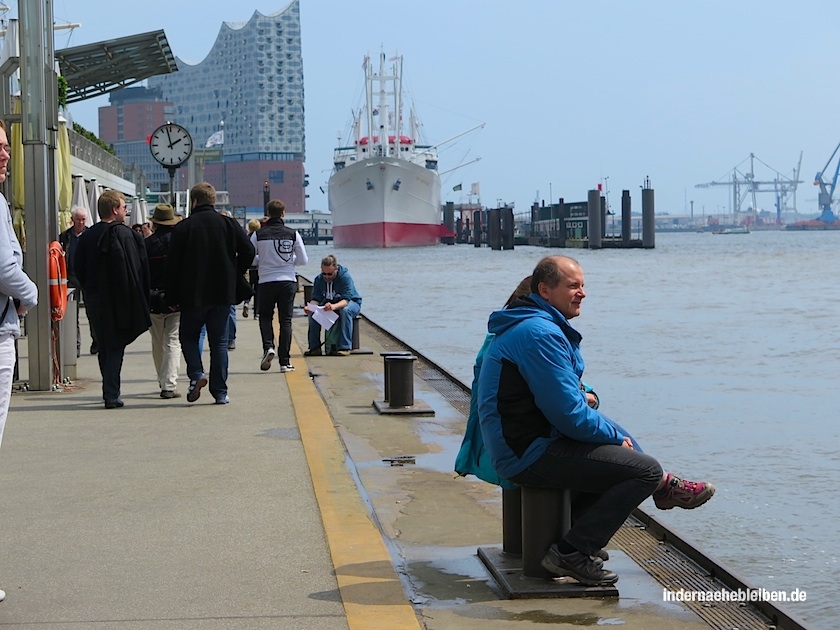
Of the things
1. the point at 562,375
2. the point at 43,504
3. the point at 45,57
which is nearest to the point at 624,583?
the point at 562,375

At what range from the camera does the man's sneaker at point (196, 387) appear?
35.0 ft

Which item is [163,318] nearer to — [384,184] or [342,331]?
[342,331]

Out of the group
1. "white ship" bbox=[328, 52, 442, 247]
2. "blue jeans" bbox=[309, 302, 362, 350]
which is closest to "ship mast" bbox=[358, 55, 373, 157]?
"white ship" bbox=[328, 52, 442, 247]

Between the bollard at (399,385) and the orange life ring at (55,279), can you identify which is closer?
the bollard at (399,385)

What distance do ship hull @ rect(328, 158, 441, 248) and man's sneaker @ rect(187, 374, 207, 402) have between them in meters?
90.6

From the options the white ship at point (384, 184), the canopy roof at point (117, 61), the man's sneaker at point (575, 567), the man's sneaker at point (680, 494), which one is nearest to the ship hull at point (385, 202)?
the white ship at point (384, 184)

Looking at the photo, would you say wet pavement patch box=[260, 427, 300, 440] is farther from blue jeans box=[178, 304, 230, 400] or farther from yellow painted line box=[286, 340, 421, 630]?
blue jeans box=[178, 304, 230, 400]

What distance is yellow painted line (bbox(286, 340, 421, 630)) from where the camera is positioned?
4965mm

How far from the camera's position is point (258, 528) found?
20.8 feet

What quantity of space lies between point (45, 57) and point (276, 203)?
2617 mm

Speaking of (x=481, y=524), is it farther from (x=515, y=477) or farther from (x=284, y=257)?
(x=284, y=257)

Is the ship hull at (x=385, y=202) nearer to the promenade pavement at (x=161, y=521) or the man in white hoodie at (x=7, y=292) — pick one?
the promenade pavement at (x=161, y=521)

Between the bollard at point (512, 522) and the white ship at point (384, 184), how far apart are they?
314 feet

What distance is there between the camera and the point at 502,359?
522 centimetres
